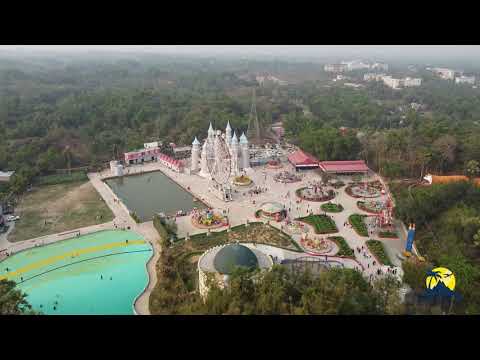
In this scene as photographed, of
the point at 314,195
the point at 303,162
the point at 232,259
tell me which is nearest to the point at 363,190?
the point at 314,195

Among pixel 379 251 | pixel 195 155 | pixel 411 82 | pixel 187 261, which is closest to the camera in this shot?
pixel 187 261

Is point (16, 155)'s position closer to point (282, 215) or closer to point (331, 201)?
point (282, 215)

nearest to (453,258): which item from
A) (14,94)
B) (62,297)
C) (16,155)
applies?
(62,297)

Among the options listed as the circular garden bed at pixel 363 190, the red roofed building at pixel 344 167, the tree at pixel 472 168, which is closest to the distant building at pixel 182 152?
the red roofed building at pixel 344 167

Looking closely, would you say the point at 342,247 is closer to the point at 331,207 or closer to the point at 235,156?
the point at 331,207

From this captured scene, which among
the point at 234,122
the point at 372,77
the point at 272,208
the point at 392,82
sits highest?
the point at 372,77

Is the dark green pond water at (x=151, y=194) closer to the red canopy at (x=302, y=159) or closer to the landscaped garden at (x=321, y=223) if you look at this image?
the landscaped garden at (x=321, y=223)

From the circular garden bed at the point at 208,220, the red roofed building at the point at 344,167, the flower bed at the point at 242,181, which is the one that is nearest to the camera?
the circular garden bed at the point at 208,220
